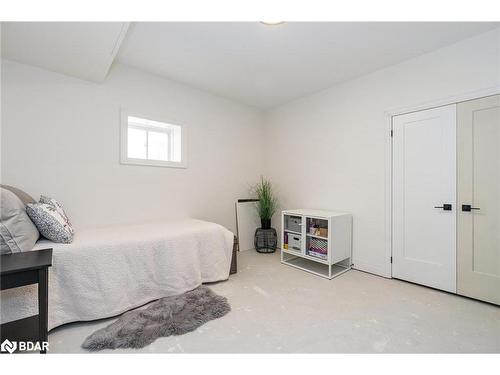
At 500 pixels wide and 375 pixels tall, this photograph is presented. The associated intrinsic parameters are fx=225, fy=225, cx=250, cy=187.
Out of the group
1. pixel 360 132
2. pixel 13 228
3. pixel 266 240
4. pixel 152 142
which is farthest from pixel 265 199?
pixel 13 228

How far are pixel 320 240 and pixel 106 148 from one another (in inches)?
107

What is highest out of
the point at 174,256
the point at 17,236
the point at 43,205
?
the point at 43,205

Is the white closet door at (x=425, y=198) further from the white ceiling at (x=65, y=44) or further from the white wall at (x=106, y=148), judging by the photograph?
the white ceiling at (x=65, y=44)

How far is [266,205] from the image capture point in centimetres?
371

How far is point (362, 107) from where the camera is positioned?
280 centimetres

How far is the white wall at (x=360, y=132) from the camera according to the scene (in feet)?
6.94

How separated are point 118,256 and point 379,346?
2.03 m

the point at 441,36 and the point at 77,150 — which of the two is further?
the point at 77,150

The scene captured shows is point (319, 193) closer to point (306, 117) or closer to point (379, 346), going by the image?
point (306, 117)

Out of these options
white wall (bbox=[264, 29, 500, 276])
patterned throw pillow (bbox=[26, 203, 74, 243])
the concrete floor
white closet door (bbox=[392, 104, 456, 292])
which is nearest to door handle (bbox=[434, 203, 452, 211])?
white closet door (bbox=[392, 104, 456, 292])

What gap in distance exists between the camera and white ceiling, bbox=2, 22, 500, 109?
178 cm

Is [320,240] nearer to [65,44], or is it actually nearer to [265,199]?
[265,199]

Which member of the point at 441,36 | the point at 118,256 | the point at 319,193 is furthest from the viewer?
the point at 319,193
